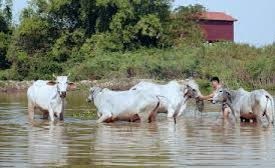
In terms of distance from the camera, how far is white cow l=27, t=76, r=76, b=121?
1732cm

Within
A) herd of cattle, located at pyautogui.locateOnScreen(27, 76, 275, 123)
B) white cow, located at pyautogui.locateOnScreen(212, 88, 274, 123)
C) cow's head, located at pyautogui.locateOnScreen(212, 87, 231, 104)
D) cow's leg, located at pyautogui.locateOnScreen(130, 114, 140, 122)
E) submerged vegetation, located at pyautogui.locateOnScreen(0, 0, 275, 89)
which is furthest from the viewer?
submerged vegetation, located at pyautogui.locateOnScreen(0, 0, 275, 89)

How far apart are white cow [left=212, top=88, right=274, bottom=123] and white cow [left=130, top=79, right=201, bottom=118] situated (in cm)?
97

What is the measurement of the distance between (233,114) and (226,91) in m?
0.61

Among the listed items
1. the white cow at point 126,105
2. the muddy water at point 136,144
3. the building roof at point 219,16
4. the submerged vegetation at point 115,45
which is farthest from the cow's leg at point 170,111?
the building roof at point 219,16

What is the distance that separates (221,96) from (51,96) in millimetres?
4163

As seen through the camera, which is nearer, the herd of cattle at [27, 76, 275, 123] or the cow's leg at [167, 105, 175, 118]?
→ the herd of cattle at [27, 76, 275, 123]

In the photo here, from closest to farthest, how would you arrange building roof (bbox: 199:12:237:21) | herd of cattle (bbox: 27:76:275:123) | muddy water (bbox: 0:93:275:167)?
muddy water (bbox: 0:93:275:167), herd of cattle (bbox: 27:76:275:123), building roof (bbox: 199:12:237:21)

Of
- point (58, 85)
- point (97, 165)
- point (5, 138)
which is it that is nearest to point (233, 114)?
point (58, 85)

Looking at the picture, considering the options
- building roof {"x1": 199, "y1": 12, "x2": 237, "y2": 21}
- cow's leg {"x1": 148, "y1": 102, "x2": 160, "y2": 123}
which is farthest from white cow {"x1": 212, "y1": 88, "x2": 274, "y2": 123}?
building roof {"x1": 199, "y1": 12, "x2": 237, "y2": 21}

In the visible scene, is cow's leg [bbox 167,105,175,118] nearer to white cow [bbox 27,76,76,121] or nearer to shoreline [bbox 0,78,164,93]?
white cow [bbox 27,76,76,121]

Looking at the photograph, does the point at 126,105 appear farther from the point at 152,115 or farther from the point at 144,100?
the point at 152,115

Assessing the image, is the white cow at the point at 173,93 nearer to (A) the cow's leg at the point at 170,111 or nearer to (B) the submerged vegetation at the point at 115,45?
(A) the cow's leg at the point at 170,111

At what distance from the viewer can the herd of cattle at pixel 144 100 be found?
16.8m

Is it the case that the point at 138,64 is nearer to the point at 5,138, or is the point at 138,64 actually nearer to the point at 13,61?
the point at 13,61
